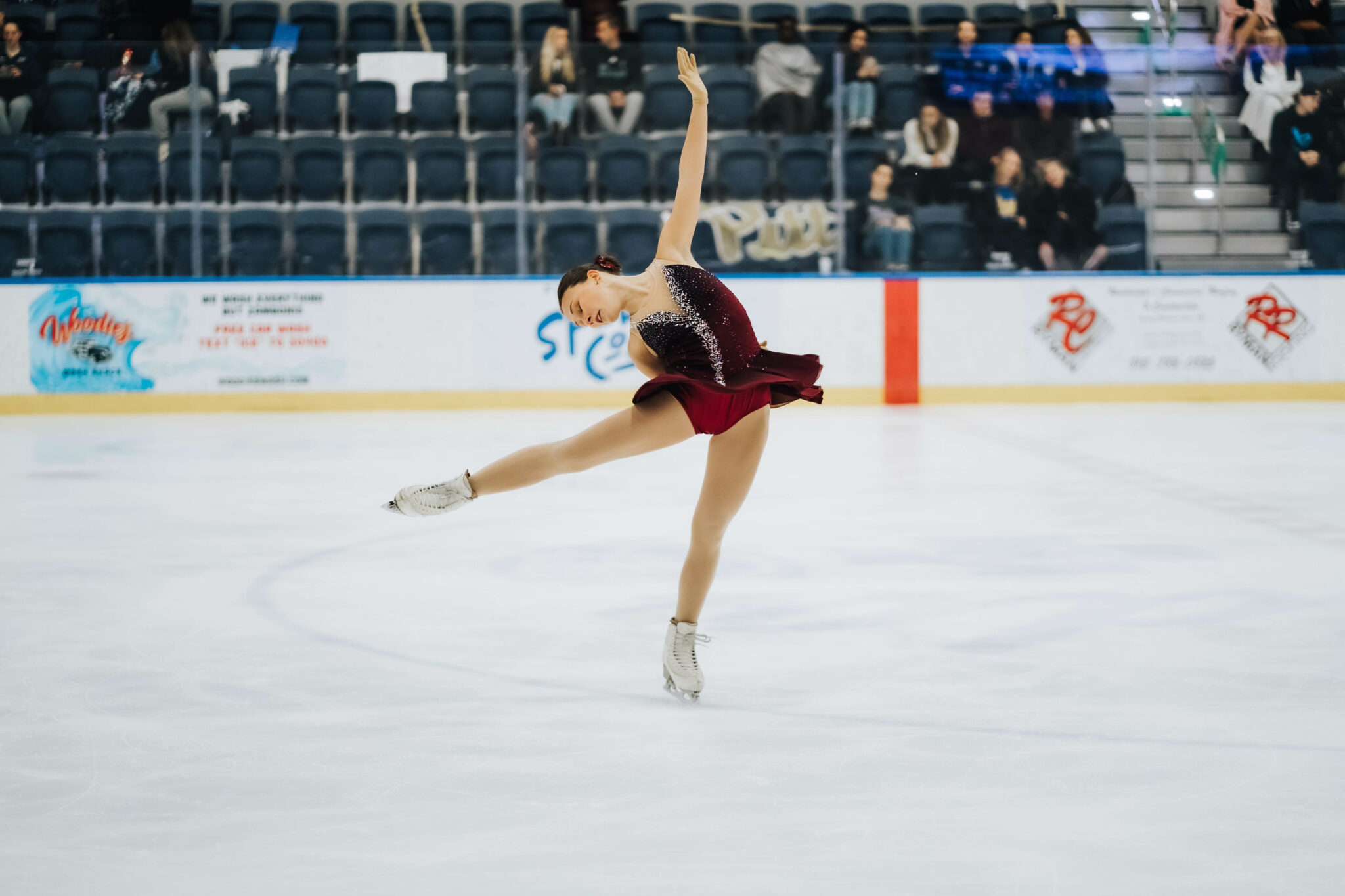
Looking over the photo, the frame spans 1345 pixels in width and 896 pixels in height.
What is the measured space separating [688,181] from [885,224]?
27.6ft

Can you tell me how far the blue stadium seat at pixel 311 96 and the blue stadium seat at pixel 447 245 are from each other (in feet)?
4.49

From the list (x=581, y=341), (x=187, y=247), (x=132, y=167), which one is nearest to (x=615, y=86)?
(x=581, y=341)

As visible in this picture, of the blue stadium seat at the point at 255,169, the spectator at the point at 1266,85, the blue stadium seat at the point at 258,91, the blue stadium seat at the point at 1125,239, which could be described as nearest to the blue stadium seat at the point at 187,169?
the blue stadium seat at the point at 255,169

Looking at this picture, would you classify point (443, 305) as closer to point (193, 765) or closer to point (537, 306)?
point (537, 306)

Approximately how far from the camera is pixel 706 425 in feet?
11.3

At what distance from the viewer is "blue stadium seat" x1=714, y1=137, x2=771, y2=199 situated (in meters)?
11.9

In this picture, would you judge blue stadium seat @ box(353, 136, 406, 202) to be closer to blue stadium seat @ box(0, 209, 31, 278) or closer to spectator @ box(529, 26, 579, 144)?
spectator @ box(529, 26, 579, 144)

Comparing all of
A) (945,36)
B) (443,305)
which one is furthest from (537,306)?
(945,36)

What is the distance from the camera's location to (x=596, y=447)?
3361 mm

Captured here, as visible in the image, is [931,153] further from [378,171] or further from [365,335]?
[365,335]

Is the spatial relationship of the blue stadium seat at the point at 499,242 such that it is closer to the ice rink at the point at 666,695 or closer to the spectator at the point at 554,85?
the spectator at the point at 554,85

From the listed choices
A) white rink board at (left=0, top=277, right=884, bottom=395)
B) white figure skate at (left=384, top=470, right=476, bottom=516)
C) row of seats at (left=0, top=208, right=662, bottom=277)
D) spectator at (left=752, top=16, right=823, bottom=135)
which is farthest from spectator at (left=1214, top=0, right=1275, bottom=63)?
white figure skate at (left=384, top=470, right=476, bottom=516)

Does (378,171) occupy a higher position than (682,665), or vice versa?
(378,171)

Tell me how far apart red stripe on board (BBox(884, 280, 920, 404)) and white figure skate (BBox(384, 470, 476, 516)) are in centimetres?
862
